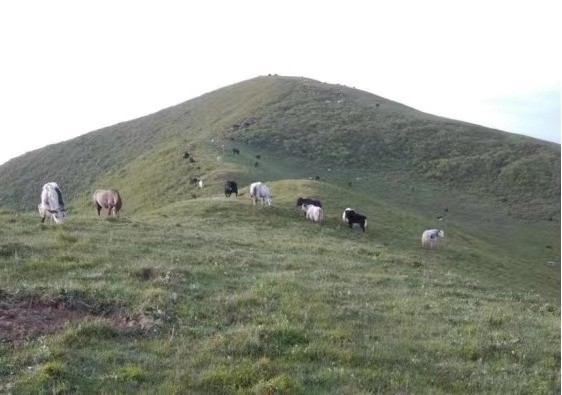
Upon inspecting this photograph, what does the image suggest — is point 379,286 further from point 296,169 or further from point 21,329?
point 296,169

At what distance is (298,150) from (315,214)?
3386 centimetres

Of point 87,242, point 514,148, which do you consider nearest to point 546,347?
point 87,242

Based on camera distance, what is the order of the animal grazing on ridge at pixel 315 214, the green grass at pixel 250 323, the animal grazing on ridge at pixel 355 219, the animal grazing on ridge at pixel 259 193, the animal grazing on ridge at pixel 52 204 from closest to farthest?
the green grass at pixel 250 323
the animal grazing on ridge at pixel 52 204
the animal grazing on ridge at pixel 315 214
the animal grazing on ridge at pixel 355 219
the animal grazing on ridge at pixel 259 193

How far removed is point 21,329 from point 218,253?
32.2ft

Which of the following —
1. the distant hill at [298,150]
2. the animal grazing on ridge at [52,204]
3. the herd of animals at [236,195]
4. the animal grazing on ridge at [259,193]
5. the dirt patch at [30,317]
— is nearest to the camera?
the dirt patch at [30,317]

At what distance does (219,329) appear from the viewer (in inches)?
432

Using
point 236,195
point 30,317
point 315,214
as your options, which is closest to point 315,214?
point 315,214

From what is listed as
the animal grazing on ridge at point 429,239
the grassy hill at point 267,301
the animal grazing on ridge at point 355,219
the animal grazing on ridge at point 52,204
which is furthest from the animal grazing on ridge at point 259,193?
the animal grazing on ridge at point 52,204

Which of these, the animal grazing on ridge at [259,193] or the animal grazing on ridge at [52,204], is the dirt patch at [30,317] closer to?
the animal grazing on ridge at [52,204]

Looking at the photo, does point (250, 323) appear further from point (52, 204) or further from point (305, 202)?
point (305, 202)

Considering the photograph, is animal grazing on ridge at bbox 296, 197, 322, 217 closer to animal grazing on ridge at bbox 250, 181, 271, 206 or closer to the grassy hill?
the grassy hill

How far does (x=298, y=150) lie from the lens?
66.4 metres

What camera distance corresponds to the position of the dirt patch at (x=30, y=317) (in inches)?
383

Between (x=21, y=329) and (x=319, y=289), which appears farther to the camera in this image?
(x=319, y=289)
